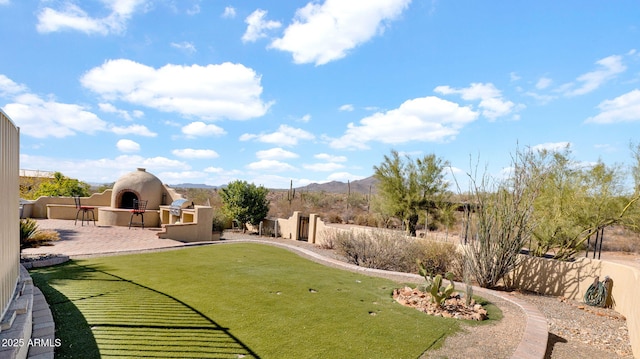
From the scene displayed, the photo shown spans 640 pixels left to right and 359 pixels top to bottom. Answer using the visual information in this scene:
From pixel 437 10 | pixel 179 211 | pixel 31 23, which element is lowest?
pixel 179 211

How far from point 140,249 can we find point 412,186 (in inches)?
611

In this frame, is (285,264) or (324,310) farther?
(285,264)

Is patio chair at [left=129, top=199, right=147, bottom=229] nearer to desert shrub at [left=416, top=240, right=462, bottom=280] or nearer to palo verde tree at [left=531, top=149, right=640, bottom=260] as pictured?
desert shrub at [left=416, top=240, right=462, bottom=280]

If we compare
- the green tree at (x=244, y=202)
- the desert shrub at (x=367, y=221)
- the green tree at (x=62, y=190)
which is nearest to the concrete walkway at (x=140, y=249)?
the green tree at (x=244, y=202)

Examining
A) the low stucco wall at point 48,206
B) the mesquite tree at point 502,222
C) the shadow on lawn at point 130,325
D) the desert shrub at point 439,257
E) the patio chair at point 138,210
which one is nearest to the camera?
the shadow on lawn at point 130,325

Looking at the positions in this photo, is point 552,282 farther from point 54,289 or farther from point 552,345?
point 54,289

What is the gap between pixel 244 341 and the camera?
169 inches

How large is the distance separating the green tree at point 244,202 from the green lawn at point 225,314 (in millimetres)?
11527

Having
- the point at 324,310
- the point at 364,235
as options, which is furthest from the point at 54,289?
the point at 364,235

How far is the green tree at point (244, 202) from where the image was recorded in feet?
66.4

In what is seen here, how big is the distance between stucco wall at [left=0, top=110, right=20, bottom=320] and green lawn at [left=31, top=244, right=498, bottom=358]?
0.86 meters

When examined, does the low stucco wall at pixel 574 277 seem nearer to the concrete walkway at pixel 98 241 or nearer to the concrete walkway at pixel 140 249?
the concrete walkway at pixel 140 249

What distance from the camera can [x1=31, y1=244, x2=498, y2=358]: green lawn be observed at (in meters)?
4.11

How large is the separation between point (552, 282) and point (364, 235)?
231 inches
